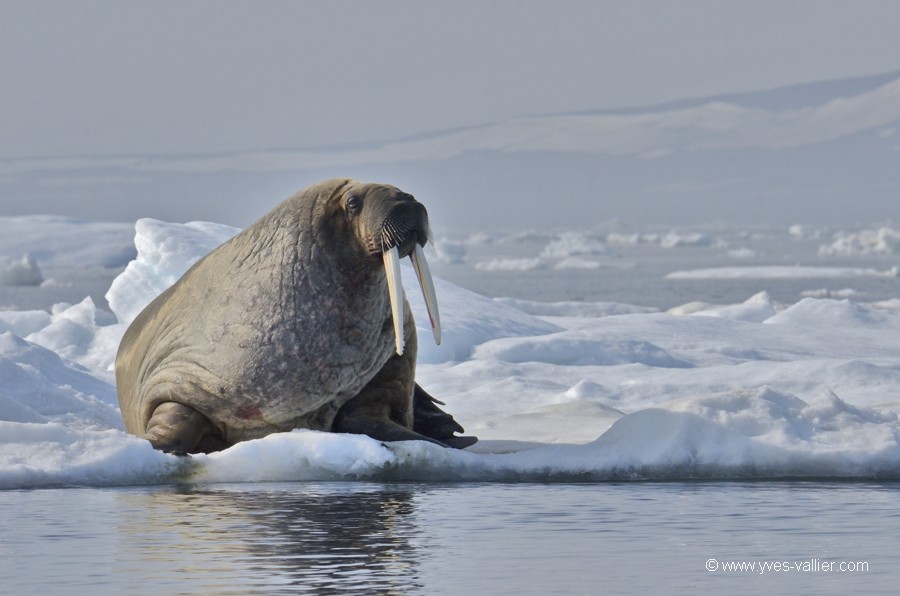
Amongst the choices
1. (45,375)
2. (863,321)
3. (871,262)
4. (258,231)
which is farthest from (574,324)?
(871,262)

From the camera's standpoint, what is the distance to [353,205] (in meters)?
8.62

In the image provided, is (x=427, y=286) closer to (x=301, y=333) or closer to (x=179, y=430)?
(x=301, y=333)

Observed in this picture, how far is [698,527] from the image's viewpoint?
6.68 meters

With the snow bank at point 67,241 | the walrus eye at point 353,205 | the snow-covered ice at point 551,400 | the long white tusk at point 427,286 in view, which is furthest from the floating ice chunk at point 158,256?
the snow bank at point 67,241

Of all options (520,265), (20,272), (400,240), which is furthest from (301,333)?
(520,265)

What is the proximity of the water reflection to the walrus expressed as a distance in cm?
81

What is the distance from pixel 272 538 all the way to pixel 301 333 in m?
2.53

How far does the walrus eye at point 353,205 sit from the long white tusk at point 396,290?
398 millimetres

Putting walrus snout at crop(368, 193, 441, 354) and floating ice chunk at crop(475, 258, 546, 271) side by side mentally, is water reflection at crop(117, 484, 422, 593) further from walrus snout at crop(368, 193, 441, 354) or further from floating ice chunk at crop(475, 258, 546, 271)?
floating ice chunk at crop(475, 258, 546, 271)

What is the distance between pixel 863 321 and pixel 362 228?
14372 mm

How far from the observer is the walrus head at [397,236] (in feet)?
27.0

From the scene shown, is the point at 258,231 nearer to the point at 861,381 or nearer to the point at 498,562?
the point at 498,562

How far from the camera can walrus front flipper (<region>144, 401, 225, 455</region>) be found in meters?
8.82

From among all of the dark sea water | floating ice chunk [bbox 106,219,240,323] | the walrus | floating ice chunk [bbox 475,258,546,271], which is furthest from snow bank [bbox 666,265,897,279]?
the dark sea water
